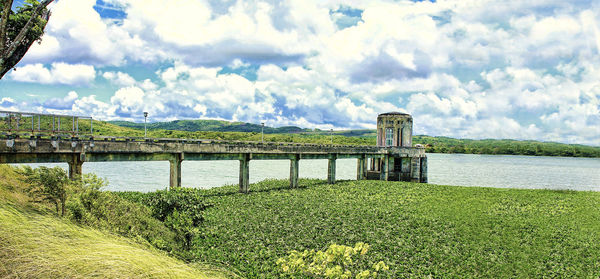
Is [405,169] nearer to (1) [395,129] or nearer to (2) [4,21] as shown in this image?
(1) [395,129]

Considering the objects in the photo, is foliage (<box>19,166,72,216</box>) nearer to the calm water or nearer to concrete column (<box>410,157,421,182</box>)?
the calm water

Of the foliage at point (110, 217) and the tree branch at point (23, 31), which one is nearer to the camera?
the foliage at point (110, 217)

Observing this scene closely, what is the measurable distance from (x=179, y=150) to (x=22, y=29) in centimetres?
1316

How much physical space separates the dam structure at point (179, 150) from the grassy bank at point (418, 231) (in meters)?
4.43

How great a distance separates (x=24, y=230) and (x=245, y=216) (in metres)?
19.1

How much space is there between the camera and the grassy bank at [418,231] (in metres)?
19.6

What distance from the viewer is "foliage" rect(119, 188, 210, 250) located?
17.4m

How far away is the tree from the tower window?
4672cm

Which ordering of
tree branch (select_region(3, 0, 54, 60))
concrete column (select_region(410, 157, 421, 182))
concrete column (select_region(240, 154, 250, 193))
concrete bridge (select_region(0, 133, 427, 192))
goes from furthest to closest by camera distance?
concrete column (select_region(410, 157, 421, 182)) → concrete column (select_region(240, 154, 250, 193)) → concrete bridge (select_region(0, 133, 427, 192)) → tree branch (select_region(3, 0, 54, 60))

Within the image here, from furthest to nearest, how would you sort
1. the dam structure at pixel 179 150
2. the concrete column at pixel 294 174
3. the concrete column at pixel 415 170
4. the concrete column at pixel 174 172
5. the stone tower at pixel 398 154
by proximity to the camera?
1. the stone tower at pixel 398 154
2. the concrete column at pixel 415 170
3. the concrete column at pixel 294 174
4. the concrete column at pixel 174 172
5. the dam structure at pixel 179 150

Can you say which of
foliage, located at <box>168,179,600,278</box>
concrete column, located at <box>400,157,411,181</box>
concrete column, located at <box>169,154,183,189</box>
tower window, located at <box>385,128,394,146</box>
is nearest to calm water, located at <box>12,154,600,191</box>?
concrete column, located at <box>400,157,411,181</box>

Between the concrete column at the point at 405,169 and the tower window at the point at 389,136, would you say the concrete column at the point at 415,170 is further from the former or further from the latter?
the tower window at the point at 389,136

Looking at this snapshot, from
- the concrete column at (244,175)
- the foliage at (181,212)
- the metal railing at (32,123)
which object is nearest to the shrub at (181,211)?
the foliage at (181,212)

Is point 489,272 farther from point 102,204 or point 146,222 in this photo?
point 102,204
